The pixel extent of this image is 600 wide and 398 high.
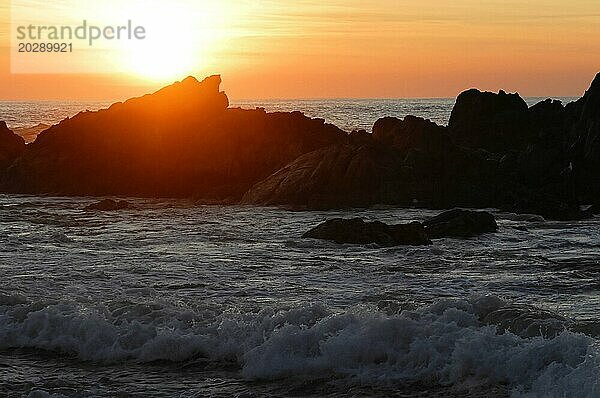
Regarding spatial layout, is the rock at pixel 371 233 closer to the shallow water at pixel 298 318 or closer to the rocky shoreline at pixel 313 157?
the shallow water at pixel 298 318

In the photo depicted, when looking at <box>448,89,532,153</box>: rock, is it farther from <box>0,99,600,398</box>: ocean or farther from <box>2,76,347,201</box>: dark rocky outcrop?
<box>0,99,600,398</box>: ocean

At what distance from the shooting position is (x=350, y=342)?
40.2ft

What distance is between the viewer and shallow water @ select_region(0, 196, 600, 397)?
11.2 m

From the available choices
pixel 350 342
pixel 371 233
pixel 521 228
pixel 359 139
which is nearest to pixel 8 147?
pixel 359 139

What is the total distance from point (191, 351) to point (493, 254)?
12585mm

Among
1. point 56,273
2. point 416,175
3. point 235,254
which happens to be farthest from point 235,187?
point 56,273

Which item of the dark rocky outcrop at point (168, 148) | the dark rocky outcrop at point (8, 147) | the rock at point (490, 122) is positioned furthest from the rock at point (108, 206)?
the rock at point (490, 122)

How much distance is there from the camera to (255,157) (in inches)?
1799

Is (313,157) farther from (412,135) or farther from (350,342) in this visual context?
(350,342)

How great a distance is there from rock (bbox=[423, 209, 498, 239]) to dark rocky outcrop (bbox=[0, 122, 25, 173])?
32.7 meters

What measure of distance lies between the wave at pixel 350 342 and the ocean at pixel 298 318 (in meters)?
0.03

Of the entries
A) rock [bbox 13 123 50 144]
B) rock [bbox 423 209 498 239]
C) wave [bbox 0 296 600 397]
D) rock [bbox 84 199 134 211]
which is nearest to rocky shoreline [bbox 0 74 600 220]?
rock [bbox 84 199 134 211]

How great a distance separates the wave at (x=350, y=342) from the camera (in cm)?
1111

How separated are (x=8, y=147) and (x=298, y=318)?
1782 inches
